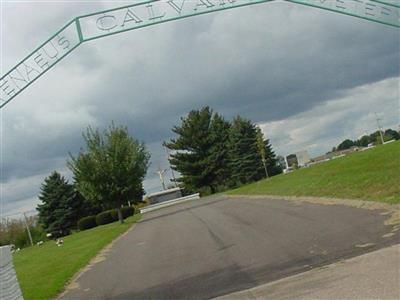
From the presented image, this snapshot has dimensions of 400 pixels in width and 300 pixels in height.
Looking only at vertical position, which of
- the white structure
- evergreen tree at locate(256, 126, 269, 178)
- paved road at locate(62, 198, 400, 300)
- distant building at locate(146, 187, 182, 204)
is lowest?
paved road at locate(62, 198, 400, 300)

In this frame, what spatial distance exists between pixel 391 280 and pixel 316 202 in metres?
12.7

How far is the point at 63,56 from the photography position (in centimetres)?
992

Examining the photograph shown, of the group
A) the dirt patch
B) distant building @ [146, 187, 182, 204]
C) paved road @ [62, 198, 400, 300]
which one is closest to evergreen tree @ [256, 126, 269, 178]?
distant building @ [146, 187, 182, 204]

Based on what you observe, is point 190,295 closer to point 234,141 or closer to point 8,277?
point 8,277

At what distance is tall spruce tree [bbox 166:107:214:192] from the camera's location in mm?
74688

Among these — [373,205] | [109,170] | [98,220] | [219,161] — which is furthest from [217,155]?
[373,205]

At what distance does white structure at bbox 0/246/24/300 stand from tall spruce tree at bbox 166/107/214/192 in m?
65.9

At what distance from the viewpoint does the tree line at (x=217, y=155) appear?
7231cm

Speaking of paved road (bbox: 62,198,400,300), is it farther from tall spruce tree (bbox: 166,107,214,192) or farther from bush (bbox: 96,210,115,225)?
tall spruce tree (bbox: 166,107,214,192)

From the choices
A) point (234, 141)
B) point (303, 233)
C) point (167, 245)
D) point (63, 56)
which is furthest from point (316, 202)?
point (234, 141)

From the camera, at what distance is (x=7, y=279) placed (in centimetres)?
776

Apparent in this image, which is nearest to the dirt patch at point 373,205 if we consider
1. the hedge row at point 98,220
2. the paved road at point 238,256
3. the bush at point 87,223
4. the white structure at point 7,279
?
the paved road at point 238,256

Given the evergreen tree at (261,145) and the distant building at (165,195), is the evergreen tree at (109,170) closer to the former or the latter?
the evergreen tree at (261,145)

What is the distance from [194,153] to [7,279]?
6828 cm
